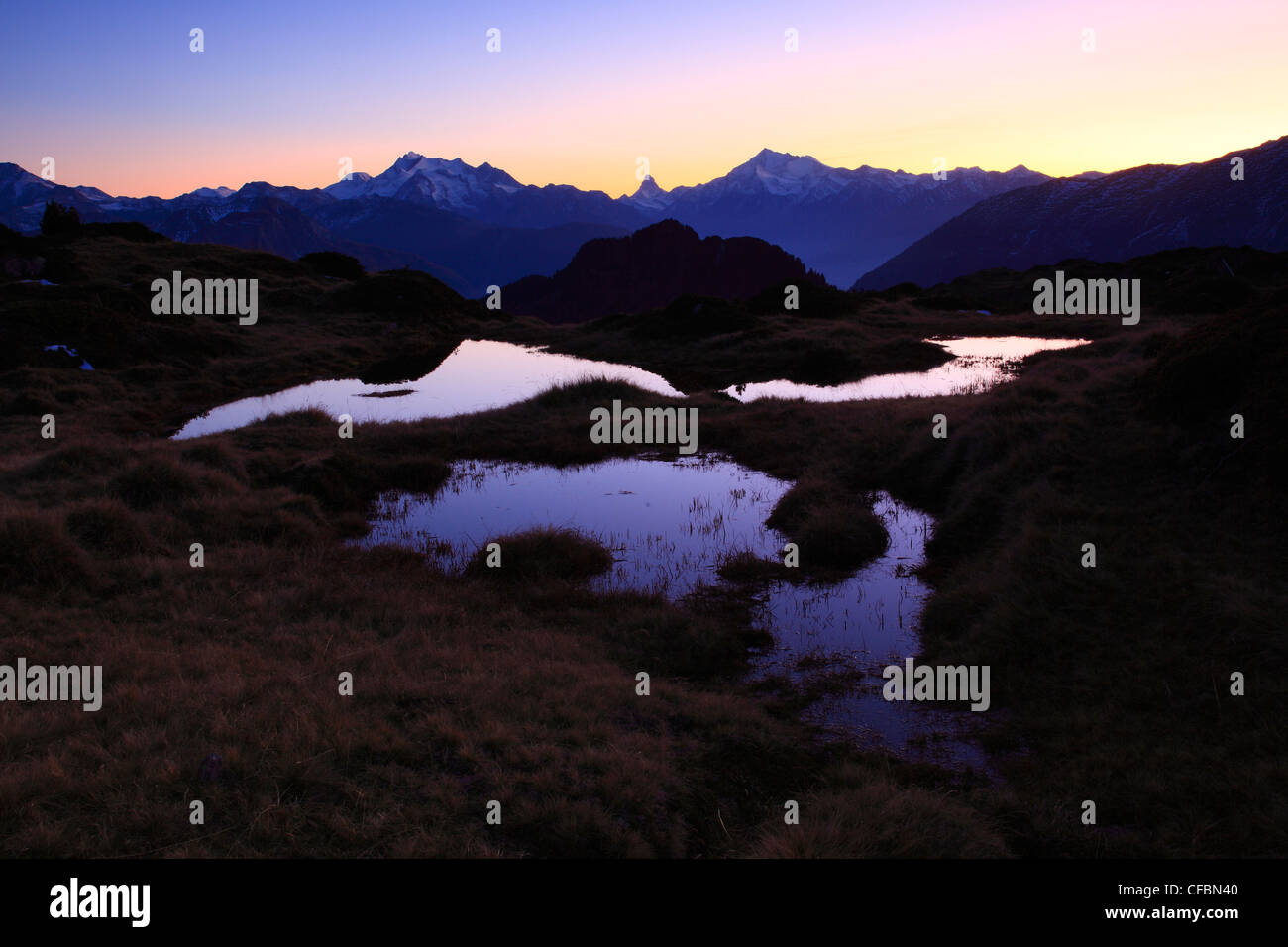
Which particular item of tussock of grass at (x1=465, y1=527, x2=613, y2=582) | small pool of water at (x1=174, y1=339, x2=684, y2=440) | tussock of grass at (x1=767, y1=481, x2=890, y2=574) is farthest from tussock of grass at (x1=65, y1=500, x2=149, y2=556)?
tussock of grass at (x1=767, y1=481, x2=890, y2=574)

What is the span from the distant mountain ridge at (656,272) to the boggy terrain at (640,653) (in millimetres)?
135219

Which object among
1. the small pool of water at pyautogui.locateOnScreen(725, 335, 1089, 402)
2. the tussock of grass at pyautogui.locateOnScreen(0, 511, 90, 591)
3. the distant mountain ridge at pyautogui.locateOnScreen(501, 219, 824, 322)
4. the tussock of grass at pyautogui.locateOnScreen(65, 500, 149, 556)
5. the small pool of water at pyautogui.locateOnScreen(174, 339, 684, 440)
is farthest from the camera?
the distant mountain ridge at pyautogui.locateOnScreen(501, 219, 824, 322)

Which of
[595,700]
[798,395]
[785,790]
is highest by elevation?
[798,395]

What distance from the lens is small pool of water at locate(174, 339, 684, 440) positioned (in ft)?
99.1

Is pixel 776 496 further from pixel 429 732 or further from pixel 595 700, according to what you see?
pixel 429 732

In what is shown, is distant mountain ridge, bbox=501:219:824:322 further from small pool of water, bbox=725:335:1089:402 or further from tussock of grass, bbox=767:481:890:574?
tussock of grass, bbox=767:481:890:574

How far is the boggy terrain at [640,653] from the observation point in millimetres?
6367

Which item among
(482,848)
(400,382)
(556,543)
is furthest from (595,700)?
(400,382)

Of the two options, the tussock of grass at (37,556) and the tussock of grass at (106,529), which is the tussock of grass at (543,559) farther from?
the tussock of grass at (37,556)

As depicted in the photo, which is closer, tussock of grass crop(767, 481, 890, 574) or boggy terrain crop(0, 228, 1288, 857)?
boggy terrain crop(0, 228, 1288, 857)

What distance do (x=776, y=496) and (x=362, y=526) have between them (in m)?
11.1

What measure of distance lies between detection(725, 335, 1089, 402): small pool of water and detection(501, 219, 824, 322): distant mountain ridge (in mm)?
111488

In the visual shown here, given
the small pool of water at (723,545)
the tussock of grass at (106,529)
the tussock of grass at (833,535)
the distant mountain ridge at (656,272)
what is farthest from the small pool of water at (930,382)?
the distant mountain ridge at (656,272)
